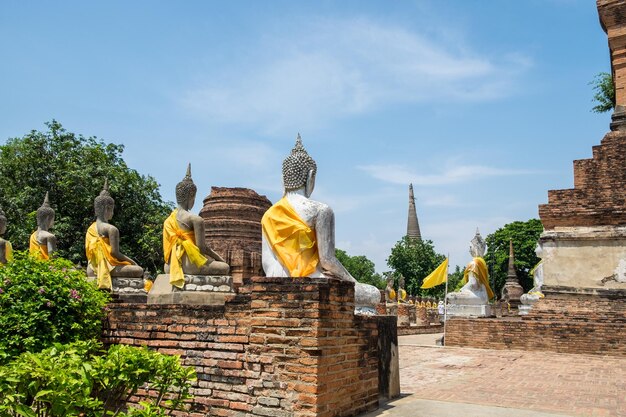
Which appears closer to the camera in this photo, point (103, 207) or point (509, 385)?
point (509, 385)

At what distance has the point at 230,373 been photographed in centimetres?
498

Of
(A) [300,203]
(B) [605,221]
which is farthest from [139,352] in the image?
(B) [605,221]

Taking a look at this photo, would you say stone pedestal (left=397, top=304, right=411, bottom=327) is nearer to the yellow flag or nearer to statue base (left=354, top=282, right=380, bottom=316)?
the yellow flag

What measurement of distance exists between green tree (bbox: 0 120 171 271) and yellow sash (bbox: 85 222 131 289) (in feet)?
40.4

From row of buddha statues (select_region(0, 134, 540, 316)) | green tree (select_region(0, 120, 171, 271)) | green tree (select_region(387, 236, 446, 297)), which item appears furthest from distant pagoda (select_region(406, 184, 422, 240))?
row of buddha statues (select_region(0, 134, 540, 316))

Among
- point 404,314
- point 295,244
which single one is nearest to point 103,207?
point 295,244

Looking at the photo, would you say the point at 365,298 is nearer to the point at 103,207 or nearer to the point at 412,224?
the point at 103,207

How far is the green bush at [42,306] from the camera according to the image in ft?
16.3

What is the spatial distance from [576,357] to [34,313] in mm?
10444

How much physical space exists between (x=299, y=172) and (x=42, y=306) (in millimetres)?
2812

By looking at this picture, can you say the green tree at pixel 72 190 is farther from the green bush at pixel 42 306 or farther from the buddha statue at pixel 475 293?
the green bush at pixel 42 306

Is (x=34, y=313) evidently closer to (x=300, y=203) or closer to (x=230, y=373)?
(x=230, y=373)

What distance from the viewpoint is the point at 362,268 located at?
227 feet

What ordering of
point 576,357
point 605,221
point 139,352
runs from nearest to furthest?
point 139,352, point 576,357, point 605,221
